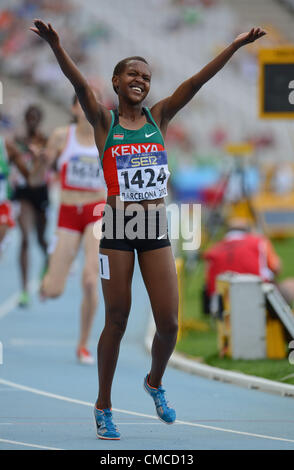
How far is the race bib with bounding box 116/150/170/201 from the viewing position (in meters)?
5.21

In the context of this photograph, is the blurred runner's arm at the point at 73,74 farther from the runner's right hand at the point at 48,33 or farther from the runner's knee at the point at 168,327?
the runner's knee at the point at 168,327

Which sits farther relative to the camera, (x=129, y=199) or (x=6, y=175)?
(x=6, y=175)

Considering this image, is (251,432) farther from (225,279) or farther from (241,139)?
(241,139)

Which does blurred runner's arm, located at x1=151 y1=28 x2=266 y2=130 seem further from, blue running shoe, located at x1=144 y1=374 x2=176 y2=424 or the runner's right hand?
blue running shoe, located at x1=144 y1=374 x2=176 y2=424

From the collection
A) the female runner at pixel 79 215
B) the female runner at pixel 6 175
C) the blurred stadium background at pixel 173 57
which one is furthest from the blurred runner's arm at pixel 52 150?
the blurred stadium background at pixel 173 57

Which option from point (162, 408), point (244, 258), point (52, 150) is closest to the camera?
point (162, 408)

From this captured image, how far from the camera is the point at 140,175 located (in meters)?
5.21

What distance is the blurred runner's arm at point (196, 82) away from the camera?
532 cm

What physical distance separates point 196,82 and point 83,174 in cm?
329

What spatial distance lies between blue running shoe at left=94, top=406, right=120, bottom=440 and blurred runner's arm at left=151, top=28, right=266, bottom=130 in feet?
5.49

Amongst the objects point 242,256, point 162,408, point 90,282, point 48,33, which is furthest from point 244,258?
point 48,33

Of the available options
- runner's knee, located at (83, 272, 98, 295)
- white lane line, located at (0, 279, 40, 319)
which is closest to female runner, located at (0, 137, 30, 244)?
white lane line, located at (0, 279, 40, 319)

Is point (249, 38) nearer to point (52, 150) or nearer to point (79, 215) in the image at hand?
point (79, 215)
